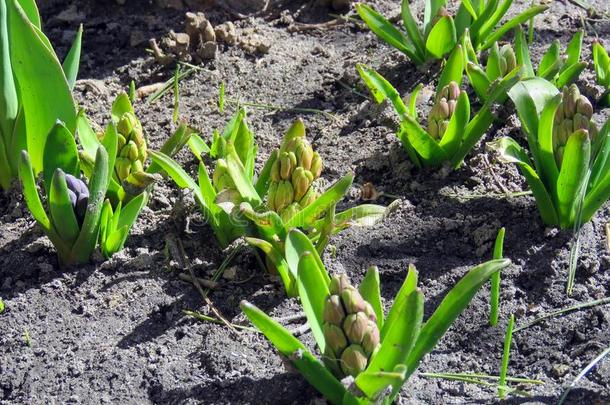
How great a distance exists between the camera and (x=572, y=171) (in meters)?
2.20

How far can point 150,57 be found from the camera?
3.30m

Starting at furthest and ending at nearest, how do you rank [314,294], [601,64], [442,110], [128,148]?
[601,64] < [442,110] < [128,148] < [314,294]

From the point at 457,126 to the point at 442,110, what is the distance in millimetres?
81

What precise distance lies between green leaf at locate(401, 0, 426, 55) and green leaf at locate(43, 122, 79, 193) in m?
1.28

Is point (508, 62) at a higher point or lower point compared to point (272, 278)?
higher

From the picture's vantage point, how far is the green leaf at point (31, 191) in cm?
212

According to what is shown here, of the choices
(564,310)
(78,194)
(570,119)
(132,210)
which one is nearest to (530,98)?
(570,119)

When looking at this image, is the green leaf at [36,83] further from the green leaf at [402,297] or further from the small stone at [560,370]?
the small stone at [560,370]

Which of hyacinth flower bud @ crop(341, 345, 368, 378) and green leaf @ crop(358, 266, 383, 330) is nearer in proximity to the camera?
hyacinth flower bud @ crop(341, 345, 368, 378)

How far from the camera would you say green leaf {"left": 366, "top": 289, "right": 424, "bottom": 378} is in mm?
1707

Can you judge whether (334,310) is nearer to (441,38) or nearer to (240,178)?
(240,178)

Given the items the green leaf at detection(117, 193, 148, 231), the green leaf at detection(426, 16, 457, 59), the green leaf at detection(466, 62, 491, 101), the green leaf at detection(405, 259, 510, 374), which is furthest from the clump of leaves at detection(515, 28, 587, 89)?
the green leaf at detection(117, 193, 148, 231)

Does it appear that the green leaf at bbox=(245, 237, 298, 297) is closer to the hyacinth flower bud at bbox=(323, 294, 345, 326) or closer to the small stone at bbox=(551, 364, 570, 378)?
the hyacinth flower bud at bbox=(323, 294, 345, 326)

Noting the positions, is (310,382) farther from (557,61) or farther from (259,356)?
(557,61)
